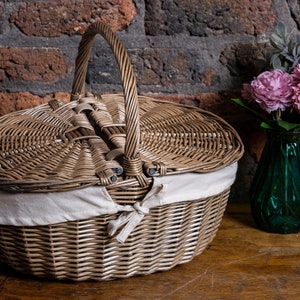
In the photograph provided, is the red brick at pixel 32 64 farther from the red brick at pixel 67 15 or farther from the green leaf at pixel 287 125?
the green leaf at pixel 287 125

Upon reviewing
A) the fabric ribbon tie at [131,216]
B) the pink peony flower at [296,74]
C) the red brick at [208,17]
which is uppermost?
the red brick at [208,17]

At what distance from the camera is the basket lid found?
0.90 metres

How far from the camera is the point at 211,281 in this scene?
3.27 ft

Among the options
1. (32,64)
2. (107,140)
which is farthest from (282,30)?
(32,64)

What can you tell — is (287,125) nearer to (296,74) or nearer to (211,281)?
(296,74)

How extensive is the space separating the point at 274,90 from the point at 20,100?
576 mm

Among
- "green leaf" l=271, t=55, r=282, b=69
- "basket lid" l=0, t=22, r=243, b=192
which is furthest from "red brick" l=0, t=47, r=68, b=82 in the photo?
"green leaf" l=271, t=55, r=282, b=69

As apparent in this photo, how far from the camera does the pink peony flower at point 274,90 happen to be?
3.65 feet

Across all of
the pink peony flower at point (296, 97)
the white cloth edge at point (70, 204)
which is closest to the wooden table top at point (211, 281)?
the white cloth edge at point (70, 204)

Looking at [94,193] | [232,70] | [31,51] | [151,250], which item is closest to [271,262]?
[151,250]

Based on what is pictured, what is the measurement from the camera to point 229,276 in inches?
39.9

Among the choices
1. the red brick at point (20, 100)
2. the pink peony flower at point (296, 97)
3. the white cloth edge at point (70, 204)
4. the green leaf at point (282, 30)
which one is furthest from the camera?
the red brick at point (20, 100)

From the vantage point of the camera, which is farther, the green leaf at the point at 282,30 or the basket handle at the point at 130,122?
the green leaf at the point at 282,30

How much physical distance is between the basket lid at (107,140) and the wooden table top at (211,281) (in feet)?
0.62
